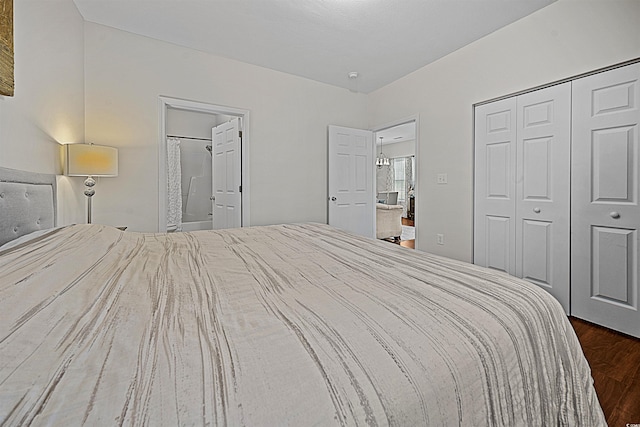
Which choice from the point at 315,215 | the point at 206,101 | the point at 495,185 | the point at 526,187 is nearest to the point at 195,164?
the point at 206,101

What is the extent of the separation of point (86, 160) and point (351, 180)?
3.07m

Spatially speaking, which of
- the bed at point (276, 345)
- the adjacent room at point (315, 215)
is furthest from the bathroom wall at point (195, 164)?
the bed at point (276, 345)

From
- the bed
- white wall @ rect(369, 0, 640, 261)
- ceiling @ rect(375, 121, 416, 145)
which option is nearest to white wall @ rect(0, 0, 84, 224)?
the bed

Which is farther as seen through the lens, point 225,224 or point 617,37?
point 225,224

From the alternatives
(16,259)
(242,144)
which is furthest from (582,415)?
(242,144)

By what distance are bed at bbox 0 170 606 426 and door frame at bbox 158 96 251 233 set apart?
1.93 m

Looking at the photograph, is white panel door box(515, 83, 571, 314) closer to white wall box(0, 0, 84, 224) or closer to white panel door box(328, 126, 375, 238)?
white panel door box(328, 126, 375, 238)

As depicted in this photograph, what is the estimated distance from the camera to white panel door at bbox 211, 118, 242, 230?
3.61 meters

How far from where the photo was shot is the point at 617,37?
2.12m

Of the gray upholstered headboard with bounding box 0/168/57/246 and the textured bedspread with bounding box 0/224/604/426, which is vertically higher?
the gray upholstered headboard with bounding box 0/168/57/246

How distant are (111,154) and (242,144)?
142 cm

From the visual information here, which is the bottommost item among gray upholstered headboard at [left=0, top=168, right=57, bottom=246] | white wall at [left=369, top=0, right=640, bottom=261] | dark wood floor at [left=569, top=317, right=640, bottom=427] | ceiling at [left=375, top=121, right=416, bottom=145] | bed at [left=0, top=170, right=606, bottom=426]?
dark wood floor at [left=569, top=317, right=640, bottom=427]

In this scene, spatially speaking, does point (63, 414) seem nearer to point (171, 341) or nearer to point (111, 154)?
point (171, 341)

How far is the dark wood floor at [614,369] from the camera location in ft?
4.55
